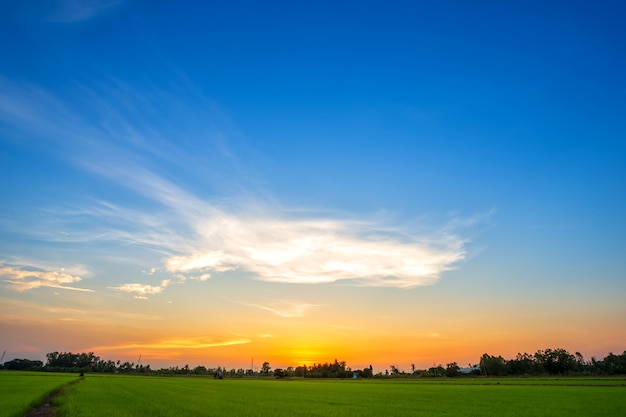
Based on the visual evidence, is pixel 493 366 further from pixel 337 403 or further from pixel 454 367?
pixel 337 403

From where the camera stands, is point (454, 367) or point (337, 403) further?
point (454, 367)

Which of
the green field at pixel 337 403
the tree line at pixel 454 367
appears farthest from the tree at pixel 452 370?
the green field at pixel 337 403

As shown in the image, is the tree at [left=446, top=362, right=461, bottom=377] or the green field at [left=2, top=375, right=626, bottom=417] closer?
the green field at [left=2, top=375, right=626, bottom=417]

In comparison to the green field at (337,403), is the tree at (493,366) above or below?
below

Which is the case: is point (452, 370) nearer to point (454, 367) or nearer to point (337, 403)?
point (454, 367)

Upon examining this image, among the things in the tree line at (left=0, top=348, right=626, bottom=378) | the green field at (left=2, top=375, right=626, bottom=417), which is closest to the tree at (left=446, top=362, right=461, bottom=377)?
the tree line at (left=0, top=348, right=626, bottom=378)

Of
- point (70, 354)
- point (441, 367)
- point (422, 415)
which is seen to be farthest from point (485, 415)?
A: point (70, 354)

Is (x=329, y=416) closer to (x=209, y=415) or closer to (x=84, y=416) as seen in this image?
(x=209, y=415)

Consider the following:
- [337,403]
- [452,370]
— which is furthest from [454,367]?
[337,403]

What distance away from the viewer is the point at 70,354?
192000mm

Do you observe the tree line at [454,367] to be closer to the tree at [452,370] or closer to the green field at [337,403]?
the tree at [452,370]

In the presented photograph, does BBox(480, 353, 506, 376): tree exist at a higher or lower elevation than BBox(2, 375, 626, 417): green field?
lower

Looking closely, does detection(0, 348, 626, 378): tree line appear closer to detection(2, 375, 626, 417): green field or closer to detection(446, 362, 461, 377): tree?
detection(446, 362, 461, 377): tree

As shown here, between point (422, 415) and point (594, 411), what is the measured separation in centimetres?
1147
